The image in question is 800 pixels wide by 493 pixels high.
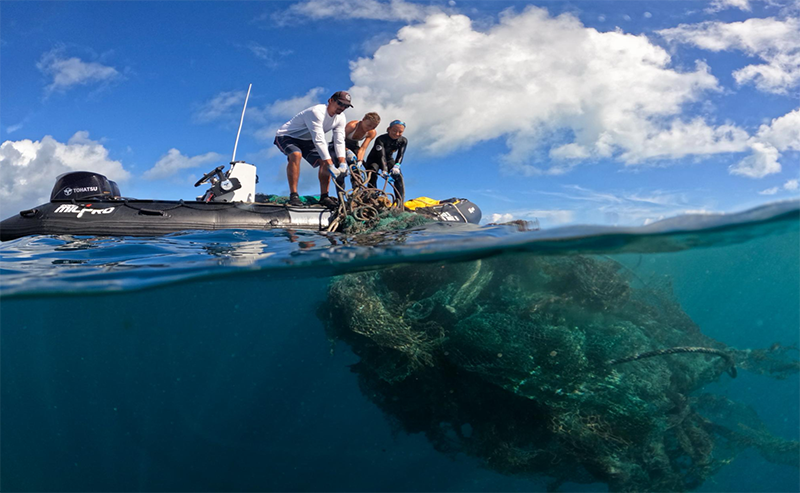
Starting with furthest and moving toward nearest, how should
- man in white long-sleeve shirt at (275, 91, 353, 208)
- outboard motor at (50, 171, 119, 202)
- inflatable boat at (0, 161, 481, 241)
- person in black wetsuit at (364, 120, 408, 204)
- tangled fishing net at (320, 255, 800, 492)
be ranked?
outboard motor at (50, 171, 119, 202), person in black wetsuit at (364, 120, 408, 204), man in white long-sleeve shirt at (275, 91, 353, 208), inflatable boat at (0, 161, 481, 241), tangled fishing net at (320, 255, 800, 492)

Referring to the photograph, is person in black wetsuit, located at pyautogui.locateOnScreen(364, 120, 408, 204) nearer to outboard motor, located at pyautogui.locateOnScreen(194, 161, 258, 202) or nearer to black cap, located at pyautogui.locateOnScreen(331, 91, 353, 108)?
black cap, located at pyautogui.locateOnScreen(331, 91, 353, 108)

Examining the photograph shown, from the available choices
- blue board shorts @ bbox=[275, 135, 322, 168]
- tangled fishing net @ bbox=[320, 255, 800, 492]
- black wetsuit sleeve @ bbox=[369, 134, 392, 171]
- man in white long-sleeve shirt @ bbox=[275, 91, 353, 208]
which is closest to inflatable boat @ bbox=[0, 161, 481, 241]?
man in white long-sleeve shirt @ bbox=[275, 91, 353, 208]

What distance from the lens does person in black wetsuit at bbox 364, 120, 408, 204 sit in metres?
10.0

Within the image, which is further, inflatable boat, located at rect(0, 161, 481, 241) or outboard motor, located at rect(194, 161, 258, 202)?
outboard motor, located at rect(194, 161, 258, 202)

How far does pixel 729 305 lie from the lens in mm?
6520

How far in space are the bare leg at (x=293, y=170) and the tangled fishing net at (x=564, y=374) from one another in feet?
17.7

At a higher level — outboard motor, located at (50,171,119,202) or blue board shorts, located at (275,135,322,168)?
blue board shorts, located at (275,135,322,168)

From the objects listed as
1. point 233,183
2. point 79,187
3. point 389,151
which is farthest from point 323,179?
point 79,187

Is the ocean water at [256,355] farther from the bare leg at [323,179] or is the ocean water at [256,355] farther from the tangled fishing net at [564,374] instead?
the bare leg at [323,179]

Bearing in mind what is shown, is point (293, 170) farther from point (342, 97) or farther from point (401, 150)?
point (401, 150)

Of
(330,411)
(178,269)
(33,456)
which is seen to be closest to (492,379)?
(330,411)

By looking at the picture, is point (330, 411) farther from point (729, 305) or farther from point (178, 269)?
point (729, 305)

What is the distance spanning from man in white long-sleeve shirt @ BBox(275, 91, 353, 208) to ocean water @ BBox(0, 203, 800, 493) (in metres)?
2.83

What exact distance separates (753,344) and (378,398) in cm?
485
